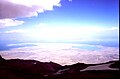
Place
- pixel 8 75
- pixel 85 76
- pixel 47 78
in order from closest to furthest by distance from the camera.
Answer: pixel 85 76 < pixel 8 75 < pixel 47 78

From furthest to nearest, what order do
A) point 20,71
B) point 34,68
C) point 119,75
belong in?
point 34,68 → point 20,71 → point 119,75

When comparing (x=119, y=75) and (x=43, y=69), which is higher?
(x=119, y=75)

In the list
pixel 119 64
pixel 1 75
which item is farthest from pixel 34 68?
pixel 119 64

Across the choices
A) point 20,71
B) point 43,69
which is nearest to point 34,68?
point 43,69

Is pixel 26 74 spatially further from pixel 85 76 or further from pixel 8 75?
pixel 85 76

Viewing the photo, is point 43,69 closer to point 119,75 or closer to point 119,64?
point 119,64

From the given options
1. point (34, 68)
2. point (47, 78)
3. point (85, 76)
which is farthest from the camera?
point (34, 68)

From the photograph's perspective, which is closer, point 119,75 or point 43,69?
point 119,75

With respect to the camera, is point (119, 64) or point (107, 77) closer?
point (107, 77)

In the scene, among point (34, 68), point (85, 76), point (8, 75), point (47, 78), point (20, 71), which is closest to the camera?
point (85, 76)
